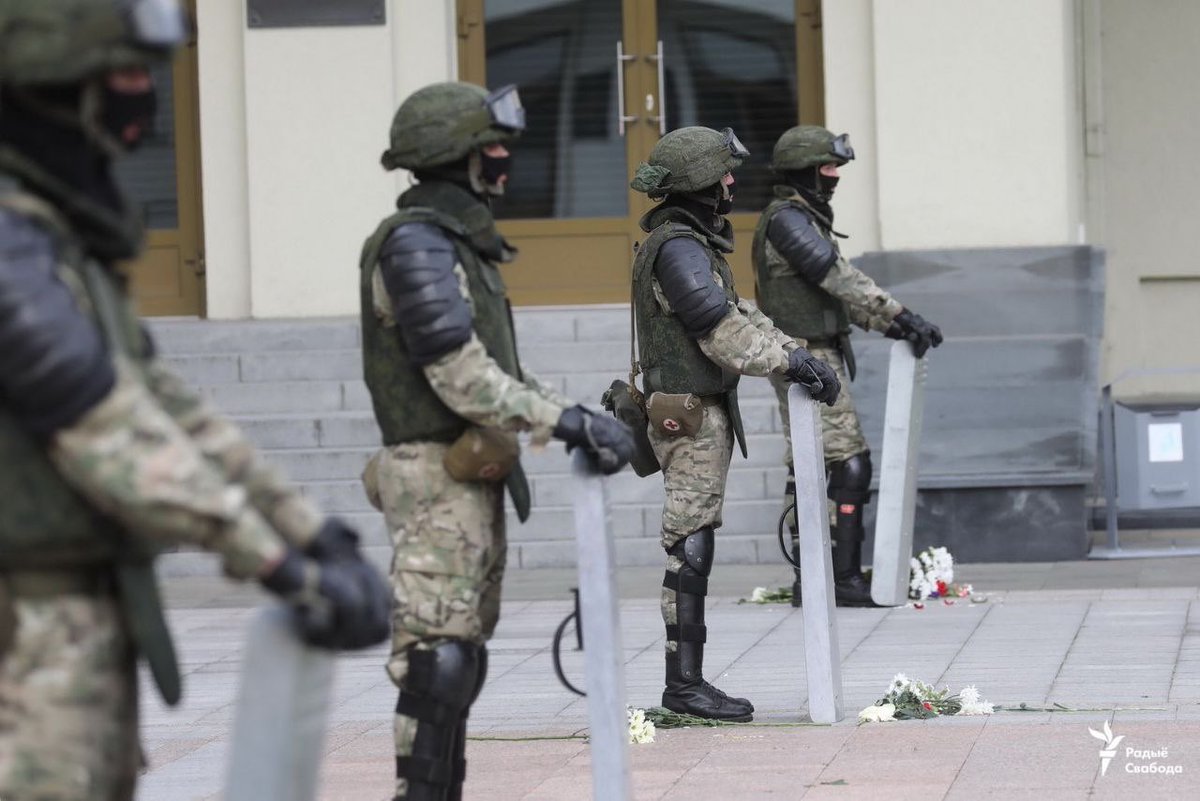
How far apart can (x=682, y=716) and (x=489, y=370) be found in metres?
2.59

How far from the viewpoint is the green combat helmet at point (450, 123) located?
4.95 m

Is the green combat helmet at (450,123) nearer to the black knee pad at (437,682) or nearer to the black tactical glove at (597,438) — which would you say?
the black tactical glove at (597,438)

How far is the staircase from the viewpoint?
11.7m

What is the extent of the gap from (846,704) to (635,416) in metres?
1.23

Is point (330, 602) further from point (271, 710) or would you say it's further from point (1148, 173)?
point (1148, 173)

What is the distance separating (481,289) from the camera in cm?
493

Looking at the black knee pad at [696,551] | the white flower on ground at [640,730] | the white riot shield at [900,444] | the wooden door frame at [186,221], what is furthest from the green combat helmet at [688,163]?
the wooden door frame at [186,221]

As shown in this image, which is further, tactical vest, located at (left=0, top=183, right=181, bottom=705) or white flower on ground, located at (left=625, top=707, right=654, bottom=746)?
white flower on ground, located at (left=625, top=707, right=654, bottom=746)

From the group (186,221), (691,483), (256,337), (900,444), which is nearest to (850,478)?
(900,444)

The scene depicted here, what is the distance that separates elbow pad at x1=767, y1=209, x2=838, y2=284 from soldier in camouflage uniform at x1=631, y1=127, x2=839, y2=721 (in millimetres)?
2116

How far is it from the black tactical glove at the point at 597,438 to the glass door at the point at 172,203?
10369 mm

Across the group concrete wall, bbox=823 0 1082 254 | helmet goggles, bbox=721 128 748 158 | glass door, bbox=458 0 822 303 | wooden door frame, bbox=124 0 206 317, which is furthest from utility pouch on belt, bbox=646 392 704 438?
wooden door frame, bbox=124 0 206 317

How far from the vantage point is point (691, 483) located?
23.5 ft

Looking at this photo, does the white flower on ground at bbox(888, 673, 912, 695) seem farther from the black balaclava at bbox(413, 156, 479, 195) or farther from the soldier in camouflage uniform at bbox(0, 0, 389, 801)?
the soldier in camouflage uniform at bbox(0, 0, 389, 801)
